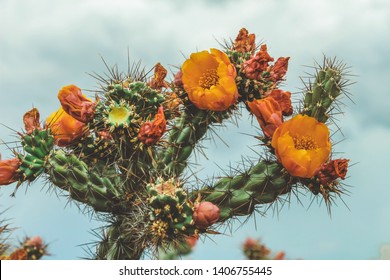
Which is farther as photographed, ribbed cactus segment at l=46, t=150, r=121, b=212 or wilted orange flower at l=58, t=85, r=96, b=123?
ribbed cactus segment at l=46, t=150, r=121, b=212

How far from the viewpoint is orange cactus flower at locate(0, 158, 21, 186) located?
3926mm

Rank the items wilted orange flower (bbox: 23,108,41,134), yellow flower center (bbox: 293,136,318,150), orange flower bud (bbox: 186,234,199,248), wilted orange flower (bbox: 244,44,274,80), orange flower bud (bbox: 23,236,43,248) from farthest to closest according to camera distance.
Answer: orange flower bud (bbox: 23,236,43,248) < wilted orange flower (bbox: 23,108,41,134) < wilted orange flower (bbox: 244,44,274,80) < yellow flower center (bbox: 293,136,318,150) < orange flower bud (bbox: 186,234,199,248)

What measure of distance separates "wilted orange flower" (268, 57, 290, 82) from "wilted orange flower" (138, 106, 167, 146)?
74 cm

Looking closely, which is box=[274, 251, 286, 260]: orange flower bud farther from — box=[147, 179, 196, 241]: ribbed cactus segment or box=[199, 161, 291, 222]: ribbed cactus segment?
box=[147, 179, 196, 241]: ribbed cactus segment

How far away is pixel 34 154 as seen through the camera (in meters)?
3.99

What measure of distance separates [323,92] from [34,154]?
1605 millimetres

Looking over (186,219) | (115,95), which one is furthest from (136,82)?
(186,219)

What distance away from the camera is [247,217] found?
4.04 metres

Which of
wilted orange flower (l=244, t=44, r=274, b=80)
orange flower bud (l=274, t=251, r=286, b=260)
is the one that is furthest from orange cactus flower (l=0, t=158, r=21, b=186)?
orange flower bud (l=274, t=251, r=286, b=260)

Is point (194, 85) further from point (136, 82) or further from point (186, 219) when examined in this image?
point (186, 219)

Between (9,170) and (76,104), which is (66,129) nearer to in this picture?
(76,104)

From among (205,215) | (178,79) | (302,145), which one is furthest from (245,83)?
(205,215)

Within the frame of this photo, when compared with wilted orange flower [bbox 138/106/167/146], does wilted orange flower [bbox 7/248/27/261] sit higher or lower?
lower

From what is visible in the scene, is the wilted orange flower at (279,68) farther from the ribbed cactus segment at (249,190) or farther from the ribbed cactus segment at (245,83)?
the ribbed cactus segment at (249,190)
